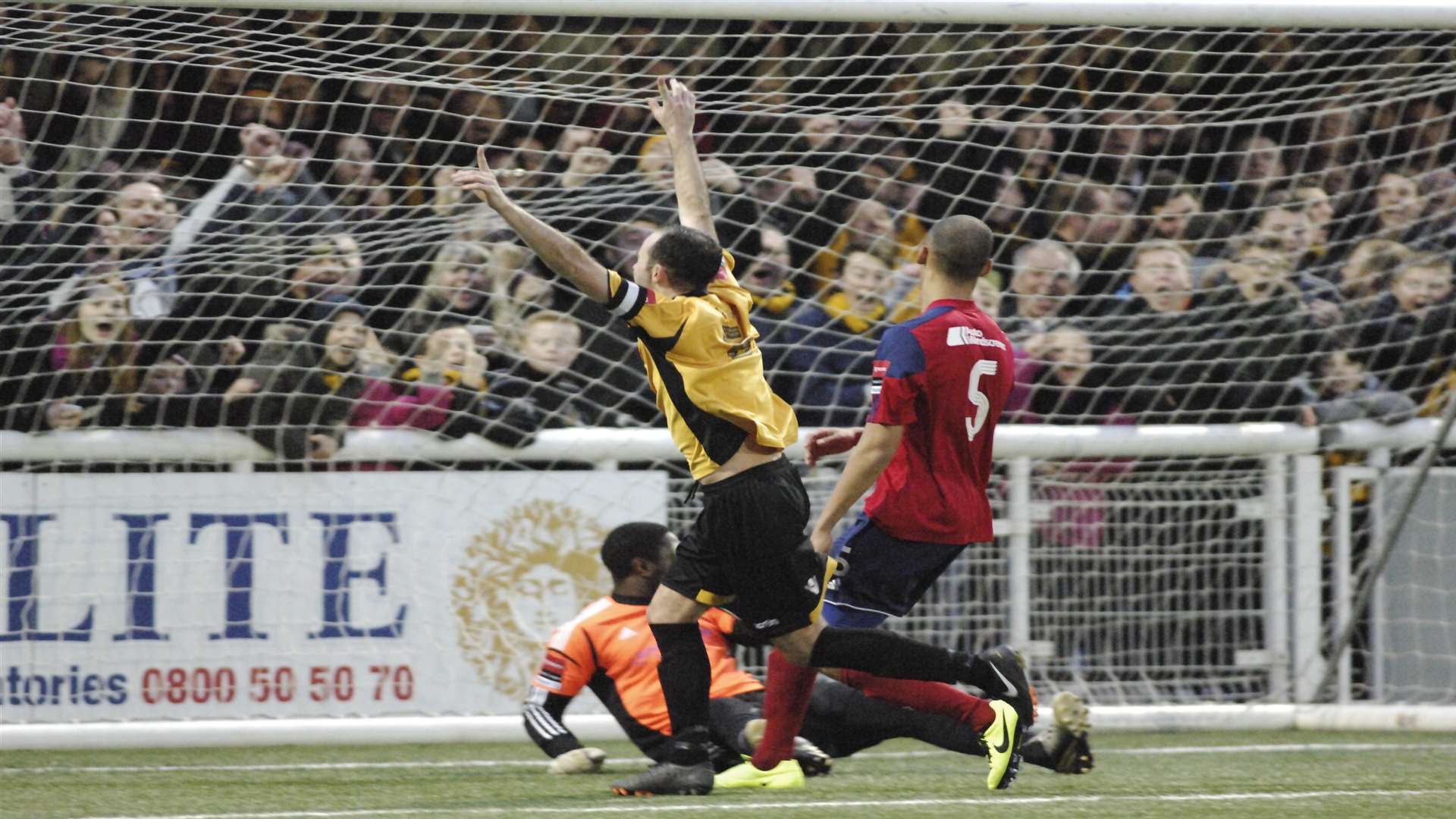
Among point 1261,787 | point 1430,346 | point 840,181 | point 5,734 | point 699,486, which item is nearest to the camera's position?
point 699,486

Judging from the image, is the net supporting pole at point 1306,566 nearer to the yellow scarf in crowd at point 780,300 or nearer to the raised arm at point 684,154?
the yellow scarf in crowd at point 780,300

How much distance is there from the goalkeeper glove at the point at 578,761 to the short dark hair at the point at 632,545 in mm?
526

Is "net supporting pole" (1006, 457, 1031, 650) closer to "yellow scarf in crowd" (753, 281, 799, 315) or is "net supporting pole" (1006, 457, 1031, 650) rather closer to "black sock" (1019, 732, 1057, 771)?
"yellow scarf in crowd" (753, 281, 799, 315)

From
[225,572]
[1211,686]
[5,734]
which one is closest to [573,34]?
[225,572]

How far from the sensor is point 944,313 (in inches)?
183

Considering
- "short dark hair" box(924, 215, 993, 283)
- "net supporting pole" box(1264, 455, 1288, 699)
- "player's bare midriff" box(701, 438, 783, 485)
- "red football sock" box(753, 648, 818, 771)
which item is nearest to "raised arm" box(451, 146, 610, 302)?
"player's bare midriff" box(701, 438, 783, 485)

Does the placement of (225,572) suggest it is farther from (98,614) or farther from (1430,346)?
(1430,346)

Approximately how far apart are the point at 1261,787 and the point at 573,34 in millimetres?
3320

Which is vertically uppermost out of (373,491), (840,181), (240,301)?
(840,181)

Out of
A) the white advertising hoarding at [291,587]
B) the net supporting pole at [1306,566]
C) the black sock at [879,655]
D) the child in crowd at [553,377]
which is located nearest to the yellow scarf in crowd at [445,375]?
the child in crowd at [553,377]

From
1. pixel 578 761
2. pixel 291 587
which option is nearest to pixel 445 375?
pixel 291 587

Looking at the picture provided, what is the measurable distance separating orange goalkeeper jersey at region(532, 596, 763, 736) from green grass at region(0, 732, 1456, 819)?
21 centimetres

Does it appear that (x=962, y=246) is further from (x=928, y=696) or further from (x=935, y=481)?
(x=928, y=696)

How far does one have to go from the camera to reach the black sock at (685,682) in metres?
4.47
